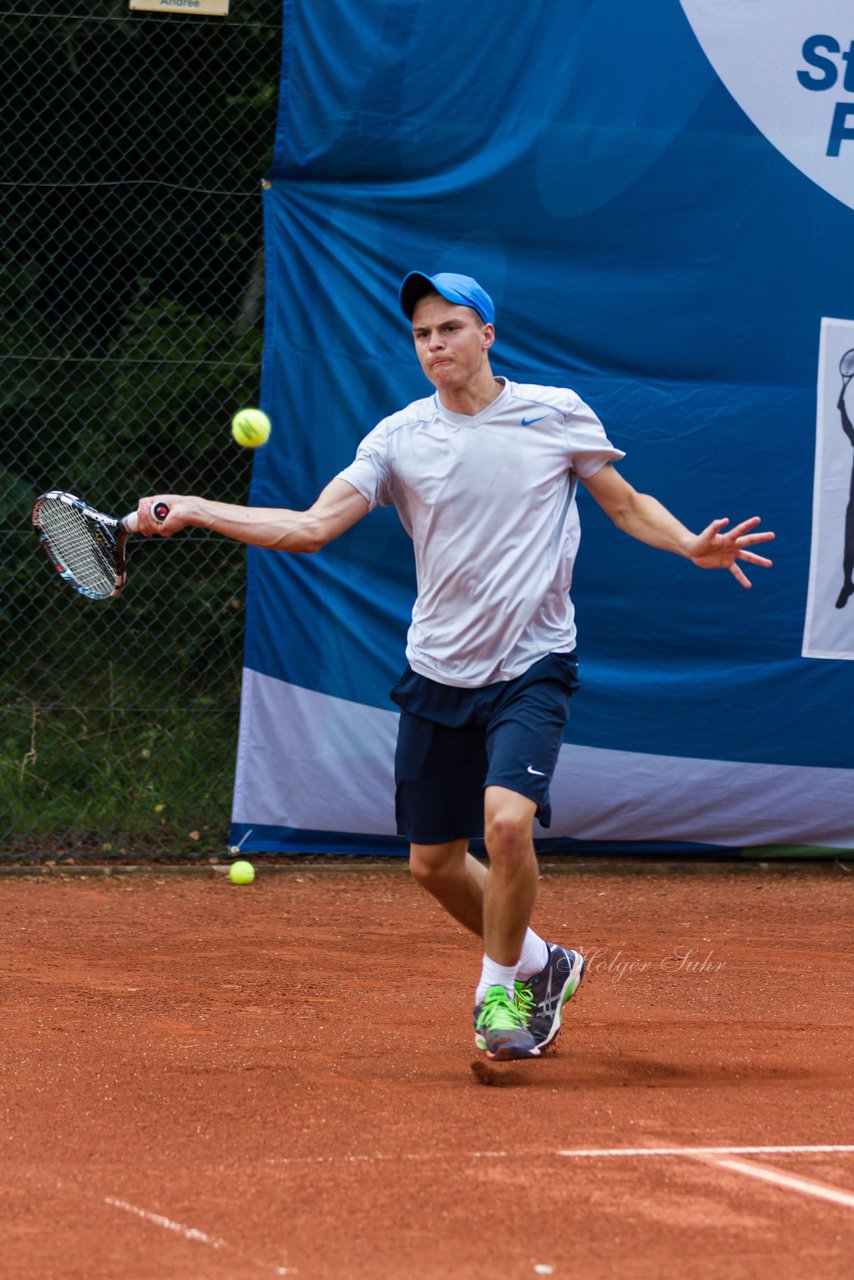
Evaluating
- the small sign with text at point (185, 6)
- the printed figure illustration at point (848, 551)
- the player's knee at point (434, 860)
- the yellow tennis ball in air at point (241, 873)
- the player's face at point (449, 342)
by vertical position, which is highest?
the small sign with text at point (185, 6)

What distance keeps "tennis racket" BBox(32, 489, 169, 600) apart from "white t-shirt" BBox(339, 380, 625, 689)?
64 cm

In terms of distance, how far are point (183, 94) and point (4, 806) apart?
3244 millimetres

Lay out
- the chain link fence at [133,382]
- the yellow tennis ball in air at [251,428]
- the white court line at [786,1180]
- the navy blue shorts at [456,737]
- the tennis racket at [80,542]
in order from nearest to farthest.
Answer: the white court line at [786,1180], the navy blue shorts at [456,737], the tennis racket at [80,542], the yellow tennis ball in air at [251,428], the chain link fence at [133,382]

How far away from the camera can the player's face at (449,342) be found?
13.0 ft

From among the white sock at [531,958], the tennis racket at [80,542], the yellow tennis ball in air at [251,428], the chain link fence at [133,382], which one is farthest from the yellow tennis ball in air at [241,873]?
the white sock at [531,958]

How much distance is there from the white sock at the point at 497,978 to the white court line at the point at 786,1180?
2.79ft

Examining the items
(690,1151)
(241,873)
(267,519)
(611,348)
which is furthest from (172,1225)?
(611,348)

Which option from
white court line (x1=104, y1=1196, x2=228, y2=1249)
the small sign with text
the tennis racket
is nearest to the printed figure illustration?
the small sign with text

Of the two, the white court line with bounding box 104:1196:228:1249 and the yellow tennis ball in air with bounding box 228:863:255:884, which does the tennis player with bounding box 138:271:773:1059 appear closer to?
the white court line with bounding box 104:1196:228:1249

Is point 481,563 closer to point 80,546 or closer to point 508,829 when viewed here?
point 508,829

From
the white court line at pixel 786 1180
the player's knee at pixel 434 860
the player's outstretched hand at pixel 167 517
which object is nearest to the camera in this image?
the white court line at pixel 786 1180

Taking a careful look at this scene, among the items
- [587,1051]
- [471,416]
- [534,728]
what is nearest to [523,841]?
[534,728]

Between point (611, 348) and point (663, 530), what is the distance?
2.64m

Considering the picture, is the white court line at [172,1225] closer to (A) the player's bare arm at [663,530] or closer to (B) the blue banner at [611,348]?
(A) the player's bare arm at [663,530]
